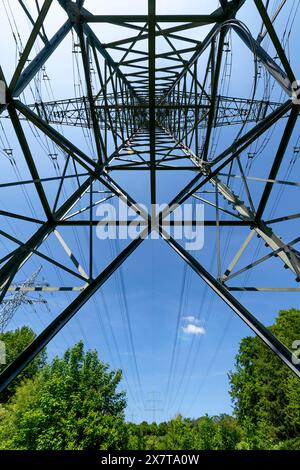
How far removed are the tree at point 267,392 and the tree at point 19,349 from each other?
1046 inches

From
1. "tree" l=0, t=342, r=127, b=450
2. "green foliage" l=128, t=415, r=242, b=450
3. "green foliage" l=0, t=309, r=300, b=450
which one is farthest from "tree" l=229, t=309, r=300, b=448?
"tree" l=0, t=342, r=127, b=450

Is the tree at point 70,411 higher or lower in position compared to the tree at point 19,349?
lower

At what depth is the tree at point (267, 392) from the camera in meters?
27.4

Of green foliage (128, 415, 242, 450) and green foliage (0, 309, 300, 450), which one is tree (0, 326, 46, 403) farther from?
green foliage (128, 415, 242, 450)

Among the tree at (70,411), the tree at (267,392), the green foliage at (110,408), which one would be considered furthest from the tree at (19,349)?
the tree at (267,392)

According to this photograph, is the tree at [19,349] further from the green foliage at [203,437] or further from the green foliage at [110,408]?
the green foliage at [203,437]

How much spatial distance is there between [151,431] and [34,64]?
95.5 metres

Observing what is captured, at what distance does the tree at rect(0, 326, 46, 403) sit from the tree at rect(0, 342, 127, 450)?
31.4 feet

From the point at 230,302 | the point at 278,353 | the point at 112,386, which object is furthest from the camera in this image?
the point at 112,386

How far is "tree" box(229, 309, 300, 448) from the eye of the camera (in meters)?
27.4

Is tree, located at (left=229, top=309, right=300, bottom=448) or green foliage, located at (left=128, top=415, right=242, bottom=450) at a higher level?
tree, located at (left=229, top=309, right=300, bottom=448)

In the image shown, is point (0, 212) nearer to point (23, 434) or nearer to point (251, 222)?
point (251, 222)
